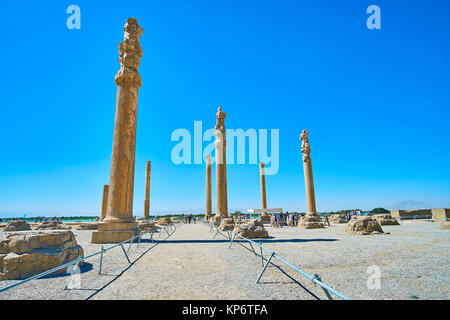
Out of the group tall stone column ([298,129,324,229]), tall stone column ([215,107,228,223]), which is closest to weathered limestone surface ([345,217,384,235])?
tall stone column ([298,129,324,229])

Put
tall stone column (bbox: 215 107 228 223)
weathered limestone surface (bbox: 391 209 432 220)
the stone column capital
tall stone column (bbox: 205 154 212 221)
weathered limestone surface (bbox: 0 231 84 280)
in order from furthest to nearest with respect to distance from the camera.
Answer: tall stone column (bbox: 205 154 212 221)
weathered limestone surface (bbox: 391 209 432 220)
tall stone column (bbox: 215 107 228 223)
the stone column capital
weathered limestone surface (bbox: 0 231 84 280)

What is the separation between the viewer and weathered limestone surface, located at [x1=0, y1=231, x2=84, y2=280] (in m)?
5.15

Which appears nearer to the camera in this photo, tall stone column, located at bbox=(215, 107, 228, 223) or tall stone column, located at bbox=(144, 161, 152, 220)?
tall stone column, located at bbox=(215, 107, 228, 223)

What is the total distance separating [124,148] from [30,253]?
282 inches

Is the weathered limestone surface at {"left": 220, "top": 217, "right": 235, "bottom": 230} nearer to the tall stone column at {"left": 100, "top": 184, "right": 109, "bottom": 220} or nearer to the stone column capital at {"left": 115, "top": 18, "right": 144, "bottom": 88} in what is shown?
the stone column capital at {"left": 115, "top": 18, "right": 144, "bottom": 88}

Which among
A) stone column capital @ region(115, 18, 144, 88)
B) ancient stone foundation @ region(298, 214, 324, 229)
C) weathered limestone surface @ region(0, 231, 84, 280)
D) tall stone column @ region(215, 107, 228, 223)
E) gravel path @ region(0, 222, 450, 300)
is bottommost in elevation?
ancient stone foundation @ region(298, 214, 324, 229)

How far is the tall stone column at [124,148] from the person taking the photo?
11.0 metres

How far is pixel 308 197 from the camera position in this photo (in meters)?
23.6

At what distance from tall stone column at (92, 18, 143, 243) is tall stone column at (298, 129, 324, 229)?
1632cm

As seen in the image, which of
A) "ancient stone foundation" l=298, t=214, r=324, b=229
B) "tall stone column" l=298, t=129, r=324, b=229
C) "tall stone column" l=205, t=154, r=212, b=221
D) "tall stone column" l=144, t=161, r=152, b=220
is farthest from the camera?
"tall stone column" l=144, t=161, r=152, b=220
